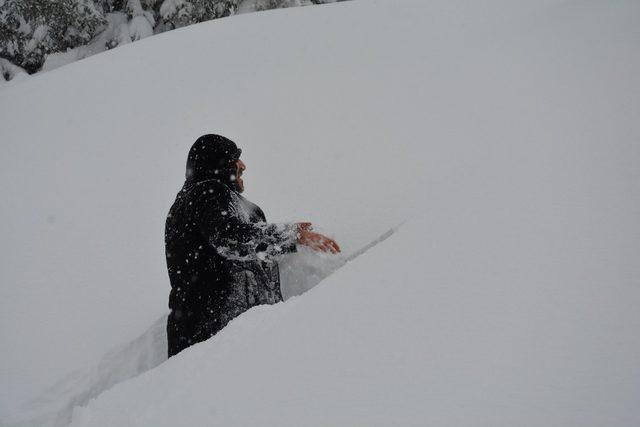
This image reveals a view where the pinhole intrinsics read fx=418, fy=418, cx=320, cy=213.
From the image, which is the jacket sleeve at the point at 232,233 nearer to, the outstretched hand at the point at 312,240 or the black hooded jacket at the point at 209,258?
the black hooded jacket at the point at 209,258

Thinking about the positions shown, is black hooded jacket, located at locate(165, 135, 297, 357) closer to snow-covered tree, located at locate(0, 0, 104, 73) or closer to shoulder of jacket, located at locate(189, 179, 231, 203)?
shoulder of jacket, located at locate(189, 179, 231, 203)

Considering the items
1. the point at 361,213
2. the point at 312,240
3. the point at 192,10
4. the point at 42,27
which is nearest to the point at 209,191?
the point at 312,240

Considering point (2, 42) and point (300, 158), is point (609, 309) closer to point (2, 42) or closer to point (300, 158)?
point (300, 158)

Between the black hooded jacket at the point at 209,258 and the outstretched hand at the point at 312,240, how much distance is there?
9 cm

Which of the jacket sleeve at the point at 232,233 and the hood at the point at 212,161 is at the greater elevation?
the hood at the point at 212,161

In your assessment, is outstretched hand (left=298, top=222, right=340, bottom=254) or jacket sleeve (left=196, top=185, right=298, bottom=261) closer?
jacket sleeve (left=196, top=185, right=298, bottom=261)

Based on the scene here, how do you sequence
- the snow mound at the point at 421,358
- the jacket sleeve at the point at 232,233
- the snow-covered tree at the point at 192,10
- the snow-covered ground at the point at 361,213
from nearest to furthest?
1. the snow mound at the point at 421,358
2. the snow-covered ground at the point at 361,213
3. the jacket sleeve at the point at 232,233
4. the snow-covered tree at the point at 192,10

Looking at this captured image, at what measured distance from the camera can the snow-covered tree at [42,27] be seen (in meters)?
11.3

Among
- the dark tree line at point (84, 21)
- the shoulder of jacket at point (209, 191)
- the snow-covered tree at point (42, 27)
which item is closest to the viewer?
the shoulder of jacket at point (209, 191)

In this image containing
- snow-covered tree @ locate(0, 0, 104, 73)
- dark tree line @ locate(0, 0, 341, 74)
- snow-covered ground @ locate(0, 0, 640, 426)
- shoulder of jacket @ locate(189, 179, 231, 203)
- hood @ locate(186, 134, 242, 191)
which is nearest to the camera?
snow-covered ground @ locate(0, 0, 640, 426)

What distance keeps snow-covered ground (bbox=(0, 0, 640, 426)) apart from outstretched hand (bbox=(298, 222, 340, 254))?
0.11 metres

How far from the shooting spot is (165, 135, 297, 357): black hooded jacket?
6.35 ft

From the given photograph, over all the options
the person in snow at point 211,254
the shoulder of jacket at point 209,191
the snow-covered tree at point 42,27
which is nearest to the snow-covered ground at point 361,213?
the person in snow at point 211,254

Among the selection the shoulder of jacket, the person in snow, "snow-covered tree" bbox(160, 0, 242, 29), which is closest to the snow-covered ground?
the person in snow
